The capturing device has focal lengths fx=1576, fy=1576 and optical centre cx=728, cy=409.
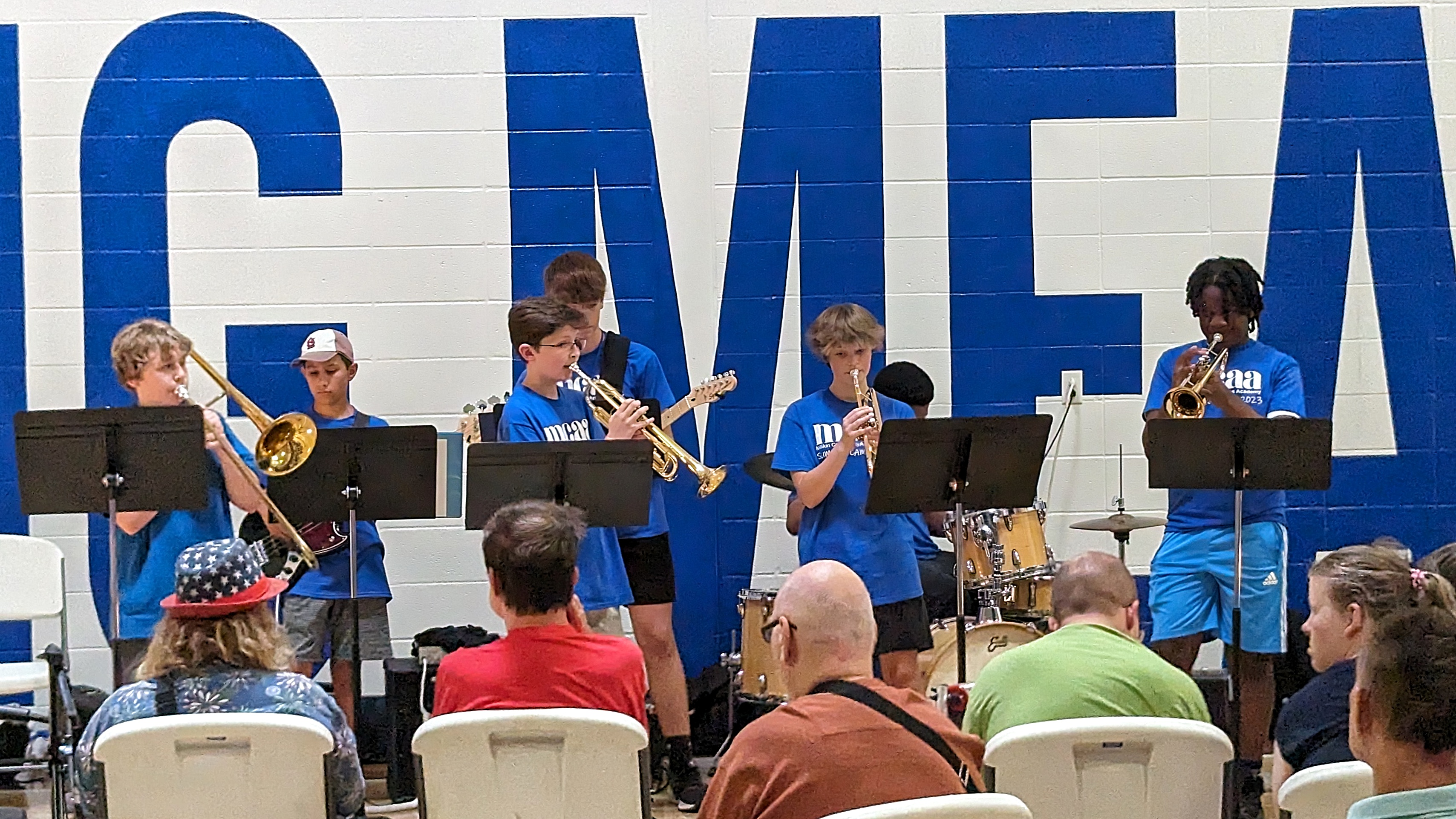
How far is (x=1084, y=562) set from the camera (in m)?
3.31

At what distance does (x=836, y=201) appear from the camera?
5.86 meters

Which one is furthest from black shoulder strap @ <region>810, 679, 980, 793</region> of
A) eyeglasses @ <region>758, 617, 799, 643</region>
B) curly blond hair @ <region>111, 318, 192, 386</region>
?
curly blond hair @ <region>111, 318, 192, 386</region>

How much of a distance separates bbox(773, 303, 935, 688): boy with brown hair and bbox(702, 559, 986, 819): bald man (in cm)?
219

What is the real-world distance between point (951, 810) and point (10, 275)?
464 cm

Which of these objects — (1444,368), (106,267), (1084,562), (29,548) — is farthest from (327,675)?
(1444,368)

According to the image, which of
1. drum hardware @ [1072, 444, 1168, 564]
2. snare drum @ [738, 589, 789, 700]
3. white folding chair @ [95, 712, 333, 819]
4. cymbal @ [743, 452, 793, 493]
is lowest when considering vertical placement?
snare drum @ [738, 589, 789, 700]

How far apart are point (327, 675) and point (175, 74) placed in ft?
7.38

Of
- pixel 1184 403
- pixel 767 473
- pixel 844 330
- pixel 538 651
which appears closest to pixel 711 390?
pixel 767 473

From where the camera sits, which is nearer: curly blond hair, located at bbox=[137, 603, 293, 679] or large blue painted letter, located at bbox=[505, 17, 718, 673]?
curly blond hair, located at bbox=[137, 603, 293, 679]

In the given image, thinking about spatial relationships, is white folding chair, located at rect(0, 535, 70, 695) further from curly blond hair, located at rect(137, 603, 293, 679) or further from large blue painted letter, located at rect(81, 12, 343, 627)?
curly blond hair, located at rect(137, 603, 293, 679)

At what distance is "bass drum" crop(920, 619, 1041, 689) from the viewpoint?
517cm

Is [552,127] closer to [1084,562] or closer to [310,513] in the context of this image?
[310,513]

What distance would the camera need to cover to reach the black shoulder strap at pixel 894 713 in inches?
98.7

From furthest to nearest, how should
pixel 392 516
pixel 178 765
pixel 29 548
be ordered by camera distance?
pixel 29 548, pixel 392 516, pixel 178 765
